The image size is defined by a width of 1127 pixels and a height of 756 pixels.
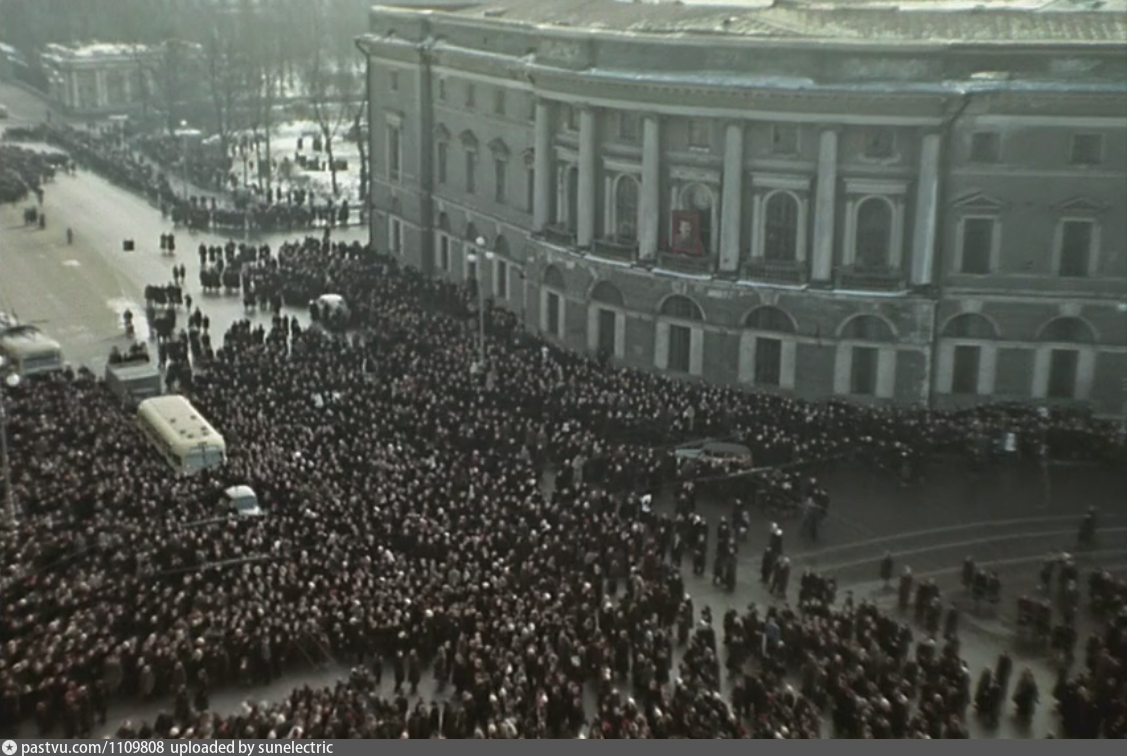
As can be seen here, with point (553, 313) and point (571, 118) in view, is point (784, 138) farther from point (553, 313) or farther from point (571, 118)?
point (553, 313)

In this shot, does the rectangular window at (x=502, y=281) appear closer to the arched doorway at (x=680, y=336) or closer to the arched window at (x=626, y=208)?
the arched window at (x=626, y=208)

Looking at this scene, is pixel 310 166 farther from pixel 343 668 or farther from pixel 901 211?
pixel 343 668

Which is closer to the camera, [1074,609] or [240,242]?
[1074,609]

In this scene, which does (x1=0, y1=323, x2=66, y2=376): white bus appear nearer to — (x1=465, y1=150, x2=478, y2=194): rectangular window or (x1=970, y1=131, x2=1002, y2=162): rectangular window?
(x1=465, y1=150, x2=478, y2=194): rectangular window

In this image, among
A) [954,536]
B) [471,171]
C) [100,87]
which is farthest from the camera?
[100,87]

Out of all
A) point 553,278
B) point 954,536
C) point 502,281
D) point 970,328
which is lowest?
point 954,536

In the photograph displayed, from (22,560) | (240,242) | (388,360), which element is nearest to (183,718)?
(22,560)

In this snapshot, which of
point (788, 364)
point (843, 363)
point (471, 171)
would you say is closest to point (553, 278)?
point (471, 171)
